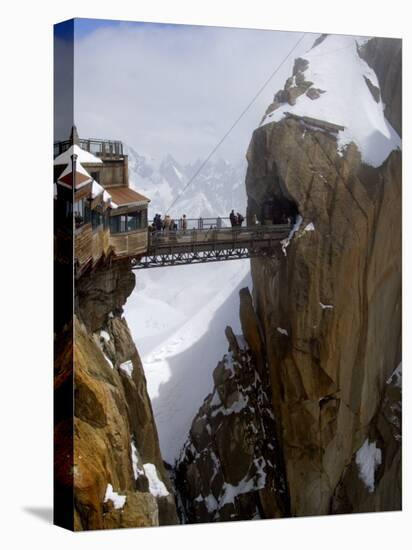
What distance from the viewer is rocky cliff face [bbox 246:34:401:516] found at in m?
23.0

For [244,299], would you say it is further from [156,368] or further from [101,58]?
[101,58]

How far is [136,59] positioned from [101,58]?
2.51 ft

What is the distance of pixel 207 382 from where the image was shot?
22453 millimetres

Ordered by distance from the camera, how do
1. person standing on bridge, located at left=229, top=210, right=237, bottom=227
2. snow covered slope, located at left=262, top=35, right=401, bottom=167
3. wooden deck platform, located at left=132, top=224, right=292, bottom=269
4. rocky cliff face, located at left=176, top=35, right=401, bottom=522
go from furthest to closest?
1. rocky cliff face, located at left=176, top=35, right=401, bottom=522
2. snow covered slope, located at left=262, top=35, right=401, bottom=167
3. person standing on bridge, located at left=229, top=210, right=237, bottom=227
4. wooden deck platform, located at left=132, top=224, right=292, bottom=269

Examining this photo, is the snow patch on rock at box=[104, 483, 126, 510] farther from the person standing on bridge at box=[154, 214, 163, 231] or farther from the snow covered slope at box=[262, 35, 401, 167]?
the snow covered slope at box=[262, 35, 401, 167]

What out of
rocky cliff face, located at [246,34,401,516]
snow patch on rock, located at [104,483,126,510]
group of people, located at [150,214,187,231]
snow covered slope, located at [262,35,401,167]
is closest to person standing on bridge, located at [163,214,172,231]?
group of people, located at [150,214,187,231]

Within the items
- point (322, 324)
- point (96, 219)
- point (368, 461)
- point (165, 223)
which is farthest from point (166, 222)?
point (368, 461)

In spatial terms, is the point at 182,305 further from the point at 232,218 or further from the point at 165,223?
the point at 232,218

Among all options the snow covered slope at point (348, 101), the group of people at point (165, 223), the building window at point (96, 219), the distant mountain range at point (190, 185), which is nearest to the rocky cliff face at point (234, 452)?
the distant mountain range at point (190, 185)

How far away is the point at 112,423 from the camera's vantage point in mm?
20422

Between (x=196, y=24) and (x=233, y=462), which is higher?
(x=196, y=24)

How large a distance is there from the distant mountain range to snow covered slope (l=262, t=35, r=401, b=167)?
4.94ft

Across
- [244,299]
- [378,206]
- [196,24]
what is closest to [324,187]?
[378,206]

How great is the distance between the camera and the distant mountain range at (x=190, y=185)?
67.3 feet
